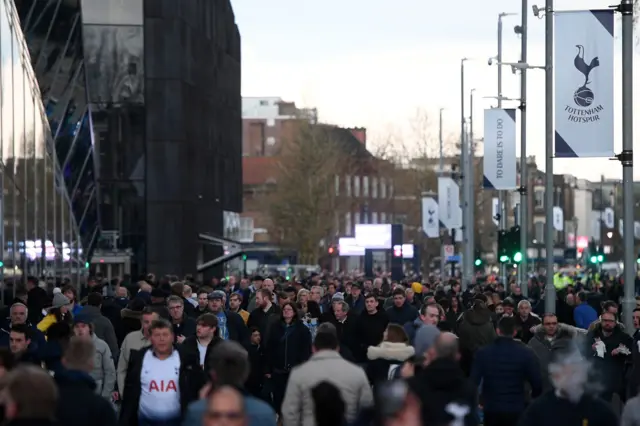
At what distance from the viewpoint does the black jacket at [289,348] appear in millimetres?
19609

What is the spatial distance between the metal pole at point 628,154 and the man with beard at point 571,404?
1349cm

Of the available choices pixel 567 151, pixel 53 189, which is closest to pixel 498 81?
pixel 53 189

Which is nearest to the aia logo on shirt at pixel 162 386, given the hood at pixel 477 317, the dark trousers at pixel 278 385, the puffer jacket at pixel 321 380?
the puffer jacket at pixel 321 380

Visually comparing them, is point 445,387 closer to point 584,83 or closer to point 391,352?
point 391,352

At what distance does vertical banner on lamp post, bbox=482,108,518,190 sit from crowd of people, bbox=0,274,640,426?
18467 mm

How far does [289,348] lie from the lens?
64.5 ft

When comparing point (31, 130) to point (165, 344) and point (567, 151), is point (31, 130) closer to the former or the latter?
point (567, 151)

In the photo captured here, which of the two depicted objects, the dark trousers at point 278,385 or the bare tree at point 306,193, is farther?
the bare tree at point 306,193

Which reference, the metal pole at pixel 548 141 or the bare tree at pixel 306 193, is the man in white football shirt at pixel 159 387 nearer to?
the metal pole at pixel 548 141

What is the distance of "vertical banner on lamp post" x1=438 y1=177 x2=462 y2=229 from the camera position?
6731cm

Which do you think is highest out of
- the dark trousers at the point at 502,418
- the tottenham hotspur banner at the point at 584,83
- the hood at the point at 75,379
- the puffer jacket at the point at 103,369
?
the tottenham hotspur banner at the point at 584,83

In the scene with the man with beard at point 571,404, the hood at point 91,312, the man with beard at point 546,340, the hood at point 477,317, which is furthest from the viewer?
the hood at point 91,312

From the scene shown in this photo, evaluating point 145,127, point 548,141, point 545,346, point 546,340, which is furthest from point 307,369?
point 145,127

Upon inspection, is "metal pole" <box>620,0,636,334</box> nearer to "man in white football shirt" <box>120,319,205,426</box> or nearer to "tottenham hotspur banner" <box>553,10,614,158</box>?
"tottenham hotspur banner" <box>553,10,614,158</box>
